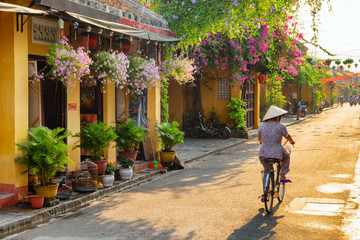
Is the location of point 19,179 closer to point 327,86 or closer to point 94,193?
point 94,193

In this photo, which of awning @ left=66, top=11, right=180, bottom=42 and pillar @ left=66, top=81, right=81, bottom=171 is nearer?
awning @ left=66, top=11, right=180, bottom=42

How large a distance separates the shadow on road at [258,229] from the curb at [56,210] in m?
3.28

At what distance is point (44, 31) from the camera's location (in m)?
9.23

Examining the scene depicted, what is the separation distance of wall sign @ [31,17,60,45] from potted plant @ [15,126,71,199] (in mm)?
2278

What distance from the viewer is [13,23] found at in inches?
305

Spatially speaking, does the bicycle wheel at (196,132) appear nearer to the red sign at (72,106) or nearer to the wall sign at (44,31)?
the red sign at (72,106)

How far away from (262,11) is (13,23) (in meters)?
7.70

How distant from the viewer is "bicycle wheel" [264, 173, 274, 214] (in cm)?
714

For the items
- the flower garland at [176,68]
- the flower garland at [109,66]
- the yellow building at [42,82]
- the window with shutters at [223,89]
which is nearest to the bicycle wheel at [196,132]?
the window with shutters at [223,89]

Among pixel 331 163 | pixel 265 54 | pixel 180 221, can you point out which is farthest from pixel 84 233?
pixel 265 54

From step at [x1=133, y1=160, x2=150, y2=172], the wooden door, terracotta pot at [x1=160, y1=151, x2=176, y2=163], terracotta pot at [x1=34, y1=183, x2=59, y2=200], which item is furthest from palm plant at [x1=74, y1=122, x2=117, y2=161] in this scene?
the wooden door

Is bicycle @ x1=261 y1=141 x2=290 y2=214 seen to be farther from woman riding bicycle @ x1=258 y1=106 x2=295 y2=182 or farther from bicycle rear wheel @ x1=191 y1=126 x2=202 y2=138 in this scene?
bicycle rear wheel @ x1=191 y1=126 x2=202 y2=138

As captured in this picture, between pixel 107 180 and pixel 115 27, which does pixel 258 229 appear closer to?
pixel 107 180

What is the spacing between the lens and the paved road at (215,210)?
6.27 m
